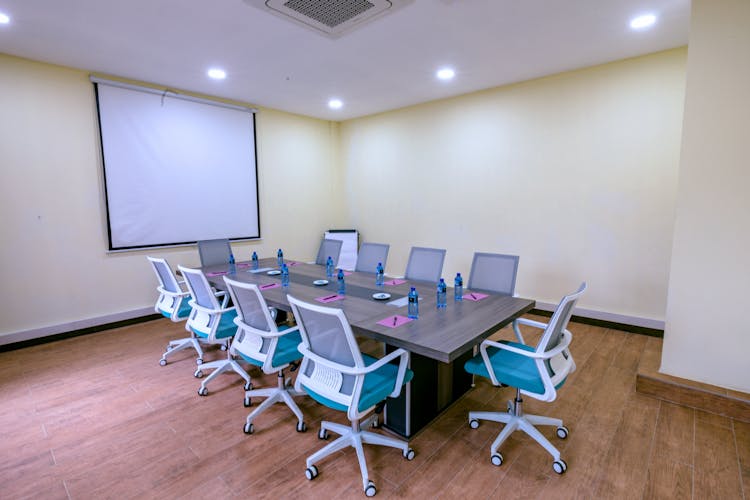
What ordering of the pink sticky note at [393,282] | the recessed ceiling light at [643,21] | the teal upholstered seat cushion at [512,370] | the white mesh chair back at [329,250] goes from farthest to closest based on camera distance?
1. the white mesh chair back at [329,250]
2. the pink sticky note at [393,282]
3. the recessed ceiling light at [643,21]
4. the teal upholstered seat cushion at [512,370]

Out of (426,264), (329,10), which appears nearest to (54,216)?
(329,10)

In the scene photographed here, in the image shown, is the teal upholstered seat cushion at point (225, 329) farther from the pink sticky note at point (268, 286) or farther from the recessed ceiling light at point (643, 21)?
the recessed ceiling light at point (643, 21)

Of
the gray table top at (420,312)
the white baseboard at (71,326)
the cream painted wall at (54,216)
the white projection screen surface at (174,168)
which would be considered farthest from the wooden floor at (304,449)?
the white projection screen surface at (174,168)

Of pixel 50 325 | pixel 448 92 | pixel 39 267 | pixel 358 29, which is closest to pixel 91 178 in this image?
pixel 39 267

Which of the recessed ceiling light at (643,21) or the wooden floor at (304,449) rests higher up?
the recessed ceiling light at (643,21)

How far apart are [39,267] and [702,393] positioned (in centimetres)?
634

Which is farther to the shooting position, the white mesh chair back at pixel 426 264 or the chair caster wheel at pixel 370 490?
the white mesh chair back at pixel 426 264

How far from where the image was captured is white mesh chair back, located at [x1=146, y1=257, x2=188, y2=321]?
327 cm

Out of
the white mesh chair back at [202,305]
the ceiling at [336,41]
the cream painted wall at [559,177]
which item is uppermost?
the ceiling at [336,41]

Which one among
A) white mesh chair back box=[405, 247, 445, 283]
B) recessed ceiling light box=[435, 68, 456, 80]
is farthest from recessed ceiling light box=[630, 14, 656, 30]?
white mesh chair back box=[405, 247, 445, 283]

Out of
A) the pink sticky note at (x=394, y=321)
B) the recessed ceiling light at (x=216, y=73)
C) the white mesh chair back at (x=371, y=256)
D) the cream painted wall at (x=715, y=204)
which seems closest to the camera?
the pink sticky note at (x=394, y=321)

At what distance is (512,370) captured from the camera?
209cm

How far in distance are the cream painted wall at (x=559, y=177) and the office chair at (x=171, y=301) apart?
361 cm

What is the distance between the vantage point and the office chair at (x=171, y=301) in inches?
129
